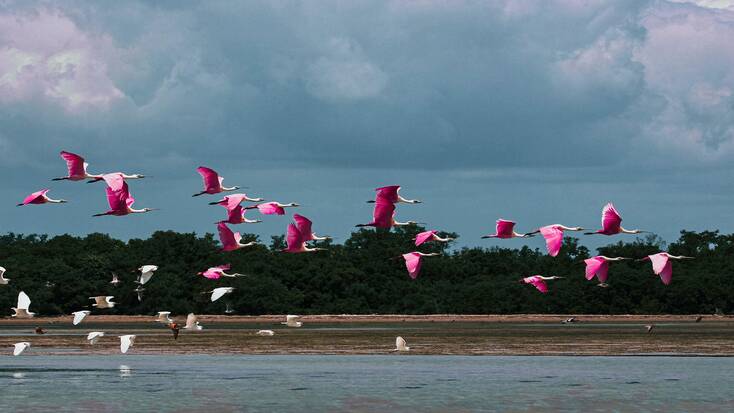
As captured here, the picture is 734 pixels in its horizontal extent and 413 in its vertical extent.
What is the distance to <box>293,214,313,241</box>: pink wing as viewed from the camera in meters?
56.8

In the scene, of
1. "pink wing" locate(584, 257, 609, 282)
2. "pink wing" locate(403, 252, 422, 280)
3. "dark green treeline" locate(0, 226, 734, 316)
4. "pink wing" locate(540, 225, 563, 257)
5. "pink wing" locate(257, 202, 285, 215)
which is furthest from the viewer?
"dark green treeline" locate(0, 226, 734, 316)

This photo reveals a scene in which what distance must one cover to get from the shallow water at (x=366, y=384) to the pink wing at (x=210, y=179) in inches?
255

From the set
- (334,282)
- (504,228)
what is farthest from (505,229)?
(334,282)

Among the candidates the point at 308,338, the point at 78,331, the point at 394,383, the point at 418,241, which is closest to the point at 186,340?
the point at 308,338

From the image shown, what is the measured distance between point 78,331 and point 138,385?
154 feet

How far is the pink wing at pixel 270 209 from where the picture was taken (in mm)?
56219

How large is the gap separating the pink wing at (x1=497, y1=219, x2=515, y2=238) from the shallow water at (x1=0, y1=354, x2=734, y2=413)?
489 centimetres

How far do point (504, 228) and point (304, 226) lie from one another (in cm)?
752

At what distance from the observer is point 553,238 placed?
51.1 metres

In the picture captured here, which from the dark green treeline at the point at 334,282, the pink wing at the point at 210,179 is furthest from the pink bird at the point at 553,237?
the dark green treeline at the point at 334,282

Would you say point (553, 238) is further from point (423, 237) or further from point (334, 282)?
Result: point (334, 282)

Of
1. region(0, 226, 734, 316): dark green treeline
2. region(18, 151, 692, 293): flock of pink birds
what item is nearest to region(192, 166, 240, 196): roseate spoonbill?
region(18, 151, 692, 293): flock of pink birds

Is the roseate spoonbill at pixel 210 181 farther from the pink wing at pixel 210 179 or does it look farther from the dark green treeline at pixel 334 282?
the dark green treeline at pixel 334 282

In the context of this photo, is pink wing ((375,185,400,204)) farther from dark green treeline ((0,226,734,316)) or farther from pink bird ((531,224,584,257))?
dark green treeline ((0,226,734,316))
